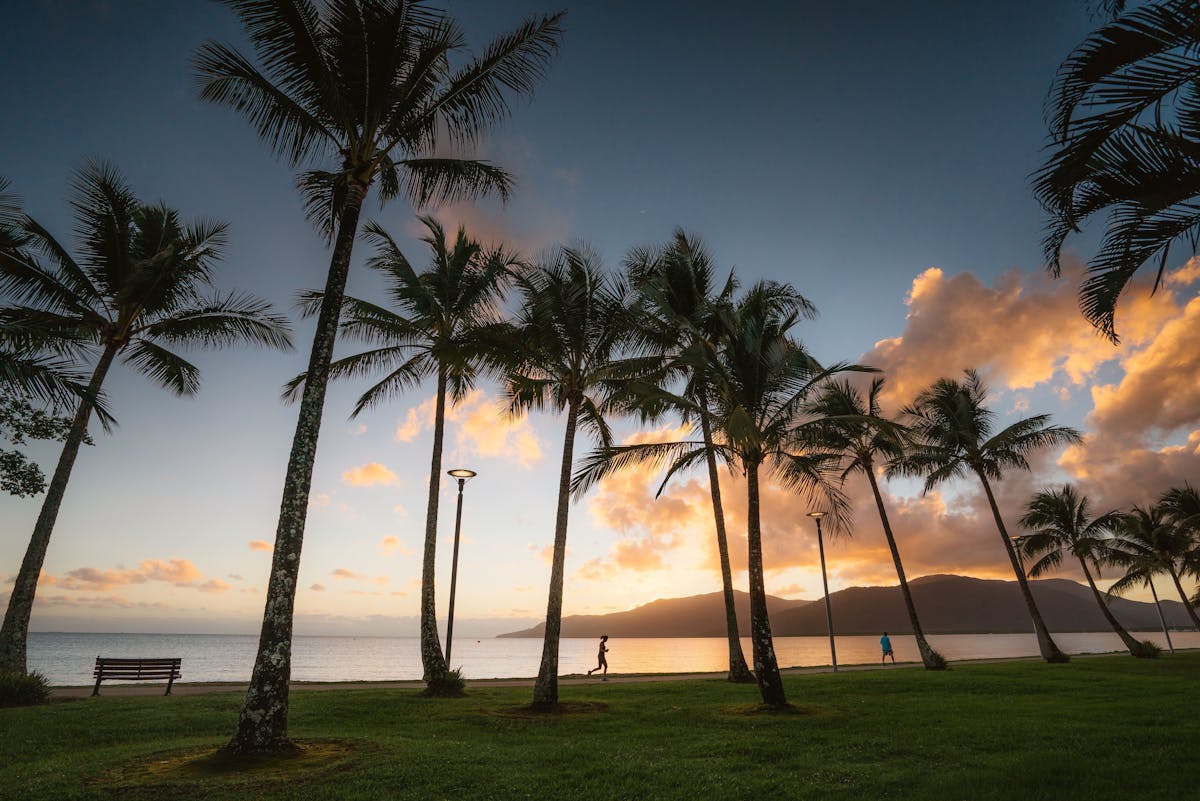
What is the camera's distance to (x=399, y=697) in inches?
593

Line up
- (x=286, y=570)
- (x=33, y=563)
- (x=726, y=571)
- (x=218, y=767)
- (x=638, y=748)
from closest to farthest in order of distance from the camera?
(x=218, y=767)
(x=286, y=570)
(x=638, y=748)
(x=33, y=563)
(x=726, y=571)

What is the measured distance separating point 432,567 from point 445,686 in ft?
10.4

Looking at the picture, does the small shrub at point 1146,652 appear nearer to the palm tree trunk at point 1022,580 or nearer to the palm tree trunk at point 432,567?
the palm tree trunk at point 1022,580

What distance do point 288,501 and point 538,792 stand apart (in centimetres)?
529

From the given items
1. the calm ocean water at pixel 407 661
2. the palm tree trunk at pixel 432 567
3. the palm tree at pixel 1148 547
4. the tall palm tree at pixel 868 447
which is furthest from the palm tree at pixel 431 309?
the palm tree at pixel 1148 547

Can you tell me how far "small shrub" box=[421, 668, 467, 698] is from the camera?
51.3ft

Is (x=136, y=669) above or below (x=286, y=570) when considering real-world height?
below

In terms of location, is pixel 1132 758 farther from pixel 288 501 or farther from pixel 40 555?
pixel 40 555

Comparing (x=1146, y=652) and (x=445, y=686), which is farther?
(x=1146, y=652)

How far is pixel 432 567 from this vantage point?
17.2 metres

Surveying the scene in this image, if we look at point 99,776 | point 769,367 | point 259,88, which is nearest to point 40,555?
point 99,776

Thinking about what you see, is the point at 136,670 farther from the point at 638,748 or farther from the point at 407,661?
the point at 407,661

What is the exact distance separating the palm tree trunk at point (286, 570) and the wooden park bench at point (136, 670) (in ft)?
31.3

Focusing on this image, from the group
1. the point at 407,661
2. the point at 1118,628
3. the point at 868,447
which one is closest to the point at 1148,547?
the point at 1118,628
